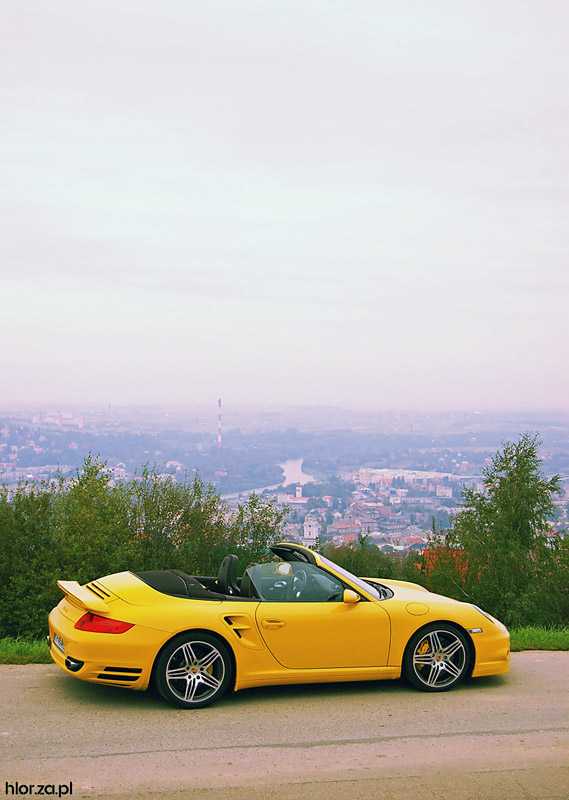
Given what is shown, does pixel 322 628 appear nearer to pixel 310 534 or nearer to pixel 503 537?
pixel 503 537

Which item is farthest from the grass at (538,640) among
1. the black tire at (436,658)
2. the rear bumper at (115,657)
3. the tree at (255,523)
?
the tree at (255,523)

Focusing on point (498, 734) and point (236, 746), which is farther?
point (498, 734)

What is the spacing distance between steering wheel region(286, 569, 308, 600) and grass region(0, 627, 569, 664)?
2.62 meters

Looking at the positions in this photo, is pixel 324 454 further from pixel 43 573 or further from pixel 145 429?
pixel 43 573

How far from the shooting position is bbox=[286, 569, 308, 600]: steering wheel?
695cm

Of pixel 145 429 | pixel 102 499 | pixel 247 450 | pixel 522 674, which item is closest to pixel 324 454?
pixel 247 450

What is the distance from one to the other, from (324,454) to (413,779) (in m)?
147

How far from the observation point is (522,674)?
7773 mm

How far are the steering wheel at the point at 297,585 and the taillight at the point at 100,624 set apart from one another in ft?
4.90

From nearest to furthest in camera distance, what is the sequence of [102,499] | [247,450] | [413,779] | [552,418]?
1. [413,779]
2. [102,499]
3. [247,450]
4. [552,418]

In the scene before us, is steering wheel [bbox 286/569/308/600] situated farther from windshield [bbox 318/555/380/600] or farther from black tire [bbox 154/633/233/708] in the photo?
black tire [bbox 154/633/233/708]

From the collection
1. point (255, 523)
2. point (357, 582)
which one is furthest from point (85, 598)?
point (255, 523)

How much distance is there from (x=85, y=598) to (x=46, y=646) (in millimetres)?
2311

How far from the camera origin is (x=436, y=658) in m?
7.02
